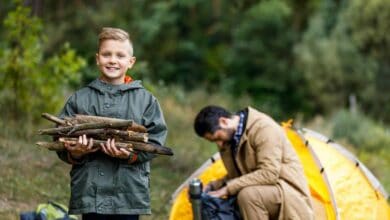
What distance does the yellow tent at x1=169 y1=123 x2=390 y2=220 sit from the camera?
6137mm

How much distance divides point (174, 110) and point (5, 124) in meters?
3.55

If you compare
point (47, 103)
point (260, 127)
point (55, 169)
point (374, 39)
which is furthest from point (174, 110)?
point (374, 39)

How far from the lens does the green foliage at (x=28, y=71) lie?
823 centimetres


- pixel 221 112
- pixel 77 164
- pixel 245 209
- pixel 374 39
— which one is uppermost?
pixel 374 39

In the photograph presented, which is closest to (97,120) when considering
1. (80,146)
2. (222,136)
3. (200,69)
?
(80,146)

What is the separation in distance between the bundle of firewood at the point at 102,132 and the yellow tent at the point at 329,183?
8.08 feet

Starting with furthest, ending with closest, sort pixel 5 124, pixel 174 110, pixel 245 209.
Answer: pixel 174 110 < pixel 5 124 < pixel 245 209

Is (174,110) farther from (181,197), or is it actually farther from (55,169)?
(181,197)

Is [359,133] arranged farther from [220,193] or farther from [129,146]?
[129,146]

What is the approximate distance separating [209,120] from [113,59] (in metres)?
1.53

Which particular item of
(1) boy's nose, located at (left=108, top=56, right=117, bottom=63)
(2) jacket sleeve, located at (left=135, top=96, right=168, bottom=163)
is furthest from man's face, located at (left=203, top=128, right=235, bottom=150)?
(1) boy's nose, located at (left=108, top=56, right=117, bottom=63)

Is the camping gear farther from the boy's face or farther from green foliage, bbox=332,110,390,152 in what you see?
green foliage, bbox=332,110,390,152

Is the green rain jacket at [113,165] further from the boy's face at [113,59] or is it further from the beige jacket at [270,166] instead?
the beige jacket at [270,166]

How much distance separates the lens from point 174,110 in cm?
1144
